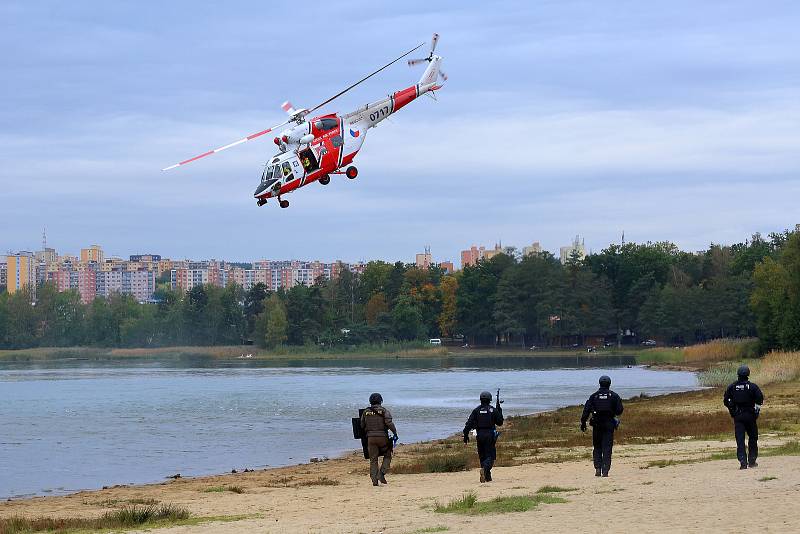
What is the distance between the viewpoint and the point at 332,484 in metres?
28.0

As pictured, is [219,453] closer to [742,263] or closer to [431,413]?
[431,413]

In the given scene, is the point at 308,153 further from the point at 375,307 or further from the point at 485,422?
the point at 375,307

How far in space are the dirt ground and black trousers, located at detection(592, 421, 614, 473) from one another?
1.13ft

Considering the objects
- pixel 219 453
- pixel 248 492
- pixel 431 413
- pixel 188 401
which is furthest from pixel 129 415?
pixel 248 492

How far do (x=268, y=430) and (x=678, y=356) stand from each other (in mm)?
75971

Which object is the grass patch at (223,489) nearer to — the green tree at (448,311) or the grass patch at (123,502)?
the grass patch at (123,502)

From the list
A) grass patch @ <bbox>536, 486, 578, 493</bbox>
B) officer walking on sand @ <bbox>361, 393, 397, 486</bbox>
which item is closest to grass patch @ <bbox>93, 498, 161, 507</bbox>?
officer walking on sand @ <bbox>361, 393, 397, 486</bbox>

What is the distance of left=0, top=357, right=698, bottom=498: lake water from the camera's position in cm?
3991

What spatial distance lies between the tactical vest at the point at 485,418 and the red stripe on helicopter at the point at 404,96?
19.6 metres

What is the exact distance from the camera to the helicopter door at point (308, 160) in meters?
36.7

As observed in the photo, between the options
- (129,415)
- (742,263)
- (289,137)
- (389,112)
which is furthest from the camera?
(742,263)

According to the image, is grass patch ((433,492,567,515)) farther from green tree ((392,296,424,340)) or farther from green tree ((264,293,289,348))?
green tree ((392,296,424,340))

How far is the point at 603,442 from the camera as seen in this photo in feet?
76.5

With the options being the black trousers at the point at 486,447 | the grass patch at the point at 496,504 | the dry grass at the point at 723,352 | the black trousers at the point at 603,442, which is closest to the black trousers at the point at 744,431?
the black trousers at the point at 603,442
